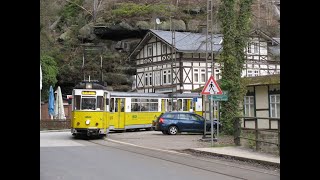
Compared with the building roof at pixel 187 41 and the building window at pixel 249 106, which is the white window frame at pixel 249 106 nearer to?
the building window at pixel 249 106

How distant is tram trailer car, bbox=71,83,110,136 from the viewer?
26422mm

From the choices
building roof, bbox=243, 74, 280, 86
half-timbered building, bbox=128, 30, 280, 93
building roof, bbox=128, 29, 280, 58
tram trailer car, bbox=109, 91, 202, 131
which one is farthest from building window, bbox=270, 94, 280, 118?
half-timbered building, bbox=128, 30, 280, 93

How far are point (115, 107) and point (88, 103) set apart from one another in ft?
22.3

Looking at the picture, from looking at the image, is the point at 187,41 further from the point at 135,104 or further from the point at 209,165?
the point at 209,165

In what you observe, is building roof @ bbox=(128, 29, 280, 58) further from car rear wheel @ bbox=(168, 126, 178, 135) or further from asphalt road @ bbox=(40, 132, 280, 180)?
asphalt road @ bbox=(40, 132, 280, 180)

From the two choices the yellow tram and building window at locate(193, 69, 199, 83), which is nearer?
the yellow tram

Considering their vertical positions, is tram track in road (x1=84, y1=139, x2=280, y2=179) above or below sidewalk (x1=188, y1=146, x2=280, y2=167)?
below


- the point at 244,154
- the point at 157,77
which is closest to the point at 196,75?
the point at 157,77

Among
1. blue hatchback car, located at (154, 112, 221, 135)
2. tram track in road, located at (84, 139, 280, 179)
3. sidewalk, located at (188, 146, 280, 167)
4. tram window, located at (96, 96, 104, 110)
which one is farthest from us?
blue hatchback car, located at (154, 112, 221, 135)

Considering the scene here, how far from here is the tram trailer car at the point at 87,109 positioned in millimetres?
26422

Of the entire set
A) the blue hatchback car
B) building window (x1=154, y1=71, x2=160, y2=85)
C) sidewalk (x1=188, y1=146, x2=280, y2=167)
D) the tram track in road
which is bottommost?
the tram track in road

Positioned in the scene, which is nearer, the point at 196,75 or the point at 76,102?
the point at 76,102

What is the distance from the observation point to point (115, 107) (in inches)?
1310
